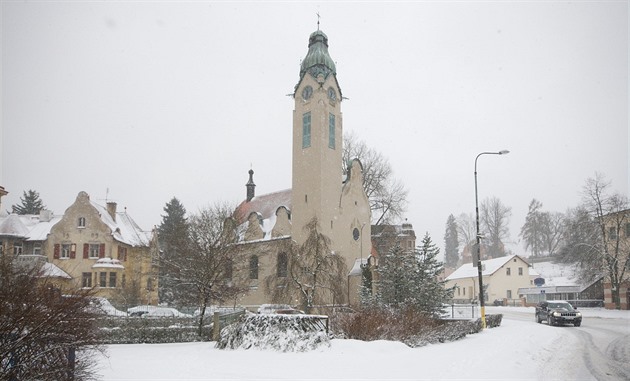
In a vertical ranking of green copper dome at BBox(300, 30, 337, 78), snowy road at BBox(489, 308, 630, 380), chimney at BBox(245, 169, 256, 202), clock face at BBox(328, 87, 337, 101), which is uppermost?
green copper dome at BBox(300, 30, 337, 78)

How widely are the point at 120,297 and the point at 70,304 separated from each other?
124ft

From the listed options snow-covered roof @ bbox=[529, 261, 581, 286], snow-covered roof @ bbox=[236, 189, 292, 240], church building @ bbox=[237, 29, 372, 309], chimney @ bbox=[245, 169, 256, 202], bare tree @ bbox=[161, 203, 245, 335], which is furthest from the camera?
snow-covered roof @ bbox=[529, 261, 581, 286]

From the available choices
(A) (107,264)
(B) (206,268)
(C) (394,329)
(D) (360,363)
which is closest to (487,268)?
(A) (107,264)

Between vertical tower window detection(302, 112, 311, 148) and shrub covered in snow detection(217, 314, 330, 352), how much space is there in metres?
30.1

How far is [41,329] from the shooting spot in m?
7.79

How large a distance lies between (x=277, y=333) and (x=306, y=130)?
32027mm

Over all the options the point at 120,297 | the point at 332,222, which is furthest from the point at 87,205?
the point at 332,222

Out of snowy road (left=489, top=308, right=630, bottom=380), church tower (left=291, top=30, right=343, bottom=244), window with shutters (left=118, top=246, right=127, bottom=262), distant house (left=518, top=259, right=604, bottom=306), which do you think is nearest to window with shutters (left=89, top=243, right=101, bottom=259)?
window with shutters (left=118, top=246, right=127, bottom=262)

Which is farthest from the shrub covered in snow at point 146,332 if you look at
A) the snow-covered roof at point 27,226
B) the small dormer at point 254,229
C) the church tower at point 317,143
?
the snow-covered roof at point 27,226

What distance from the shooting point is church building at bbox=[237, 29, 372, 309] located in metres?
43.8

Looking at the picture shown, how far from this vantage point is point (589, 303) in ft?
165

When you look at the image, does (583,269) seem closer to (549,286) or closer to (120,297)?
(549,286)

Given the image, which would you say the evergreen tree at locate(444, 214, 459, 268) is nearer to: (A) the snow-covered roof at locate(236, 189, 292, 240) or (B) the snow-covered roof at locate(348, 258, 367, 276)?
(A) the snow-covered roof at locate(236, 189, 292, 240)

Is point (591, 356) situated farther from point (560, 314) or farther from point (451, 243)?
point (451, 243)
